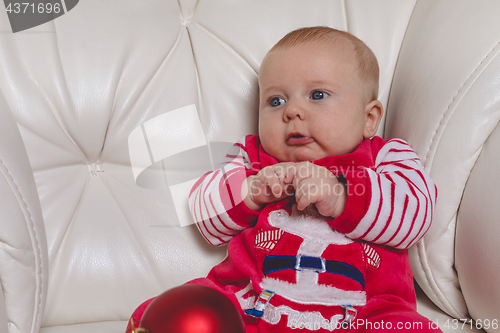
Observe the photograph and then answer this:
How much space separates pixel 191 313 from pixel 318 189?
0.32 metres

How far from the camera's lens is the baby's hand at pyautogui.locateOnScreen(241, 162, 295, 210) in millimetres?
692

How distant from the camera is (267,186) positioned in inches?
29.2

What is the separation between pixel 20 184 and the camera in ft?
2.21

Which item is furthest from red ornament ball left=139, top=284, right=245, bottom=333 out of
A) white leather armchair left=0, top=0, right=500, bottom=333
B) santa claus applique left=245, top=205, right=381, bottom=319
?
white leather armchair left=0, top=0, right=500, bottom=333

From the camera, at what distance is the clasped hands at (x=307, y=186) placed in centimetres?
65

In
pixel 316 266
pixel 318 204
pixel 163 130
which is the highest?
pixel 163 130

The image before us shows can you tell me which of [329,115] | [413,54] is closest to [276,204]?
[329,115]

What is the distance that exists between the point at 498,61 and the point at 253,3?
0.56 m

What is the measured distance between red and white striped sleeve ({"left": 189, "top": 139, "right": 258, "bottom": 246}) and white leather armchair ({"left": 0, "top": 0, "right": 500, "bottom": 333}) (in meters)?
0.06

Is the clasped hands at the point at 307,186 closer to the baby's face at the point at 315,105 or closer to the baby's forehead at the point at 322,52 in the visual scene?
the baby's face at the point at 315,105

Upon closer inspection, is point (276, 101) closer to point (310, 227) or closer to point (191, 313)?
point (310, 227)

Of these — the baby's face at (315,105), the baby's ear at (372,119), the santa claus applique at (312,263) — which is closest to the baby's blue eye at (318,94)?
the baby's face at (315,105)

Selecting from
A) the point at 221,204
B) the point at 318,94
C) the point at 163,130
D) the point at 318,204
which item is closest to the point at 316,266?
the point at 318,204

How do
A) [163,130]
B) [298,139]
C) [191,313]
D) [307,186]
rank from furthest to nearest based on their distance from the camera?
[163,130], [298,139], [307,186], [191,313]
